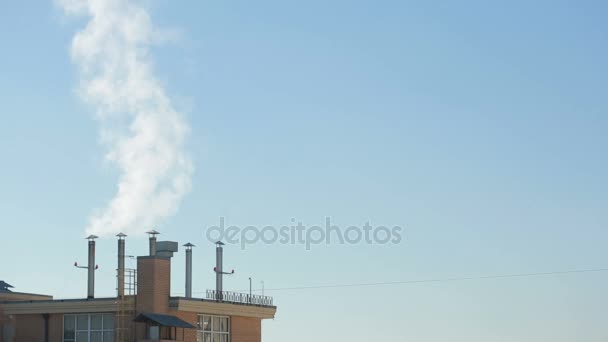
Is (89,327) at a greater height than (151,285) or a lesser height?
lesser

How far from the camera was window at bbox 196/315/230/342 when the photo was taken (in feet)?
224

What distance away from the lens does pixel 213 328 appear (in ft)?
227

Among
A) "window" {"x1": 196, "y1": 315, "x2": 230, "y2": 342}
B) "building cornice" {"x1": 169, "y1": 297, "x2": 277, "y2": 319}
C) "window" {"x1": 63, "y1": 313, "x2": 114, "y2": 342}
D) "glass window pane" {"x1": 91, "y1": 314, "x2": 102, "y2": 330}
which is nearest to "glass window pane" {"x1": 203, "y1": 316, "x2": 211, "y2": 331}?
"window" {"x1": 196, "y1": 315, "x2": 230, "y2": 342}

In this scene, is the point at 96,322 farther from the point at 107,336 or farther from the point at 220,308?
the point at 220,308

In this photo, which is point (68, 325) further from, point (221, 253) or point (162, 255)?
point (221, 253)

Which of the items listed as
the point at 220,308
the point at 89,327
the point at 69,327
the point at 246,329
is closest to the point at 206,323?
the point at 220,308

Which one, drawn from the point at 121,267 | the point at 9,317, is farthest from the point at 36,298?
the point at 121,267

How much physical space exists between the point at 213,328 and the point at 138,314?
21.1 feet

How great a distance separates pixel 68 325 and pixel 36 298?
7.34 metres

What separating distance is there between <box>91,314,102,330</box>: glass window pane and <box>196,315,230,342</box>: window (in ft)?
18.8

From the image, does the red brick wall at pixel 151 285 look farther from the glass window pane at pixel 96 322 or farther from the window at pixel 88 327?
the glass window pane at pixel 96 322

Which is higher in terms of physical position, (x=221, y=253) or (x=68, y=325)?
(x=221, y=253)

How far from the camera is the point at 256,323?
237 feet

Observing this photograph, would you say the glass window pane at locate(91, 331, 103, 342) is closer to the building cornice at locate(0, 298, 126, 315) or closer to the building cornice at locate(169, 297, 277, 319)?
the building cornice at locate(0, 298, 126, 315)
